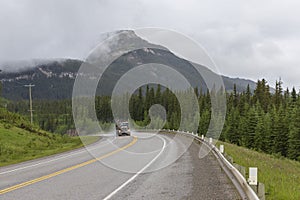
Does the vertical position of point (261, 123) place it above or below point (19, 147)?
below

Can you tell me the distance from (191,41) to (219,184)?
655 cm

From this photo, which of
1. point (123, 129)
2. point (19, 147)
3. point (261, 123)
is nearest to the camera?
point (19, 147)

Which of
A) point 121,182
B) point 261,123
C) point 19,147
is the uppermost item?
point 121,182

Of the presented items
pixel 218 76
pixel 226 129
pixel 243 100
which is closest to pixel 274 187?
pixel 218 76

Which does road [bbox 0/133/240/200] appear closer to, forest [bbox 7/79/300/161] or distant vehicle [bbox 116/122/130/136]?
forest [bbox 7/79/300/161]

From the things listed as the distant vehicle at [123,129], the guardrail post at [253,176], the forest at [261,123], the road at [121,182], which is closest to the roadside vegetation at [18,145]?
the forest at [261,123]

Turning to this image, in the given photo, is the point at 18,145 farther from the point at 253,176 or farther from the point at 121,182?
the point at 253,176

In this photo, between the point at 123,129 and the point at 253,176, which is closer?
the point at 253,176

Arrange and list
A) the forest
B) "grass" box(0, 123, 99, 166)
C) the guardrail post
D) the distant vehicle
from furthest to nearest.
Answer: the forest
the distant vehicle
"grass" box(0, 123, 99, 166)
the guardrail post

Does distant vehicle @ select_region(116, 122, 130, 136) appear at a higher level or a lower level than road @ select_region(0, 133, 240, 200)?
→ lower

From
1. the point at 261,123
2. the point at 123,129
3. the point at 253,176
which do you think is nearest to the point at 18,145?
the point at 123,129

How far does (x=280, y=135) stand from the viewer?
6600 centimetres

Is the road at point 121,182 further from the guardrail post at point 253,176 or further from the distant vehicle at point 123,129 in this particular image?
the distant vehicle at point 123,129

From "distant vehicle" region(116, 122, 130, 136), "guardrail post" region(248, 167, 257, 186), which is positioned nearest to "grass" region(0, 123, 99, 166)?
"distant vehicle" region(116, 122, 130, 136)
